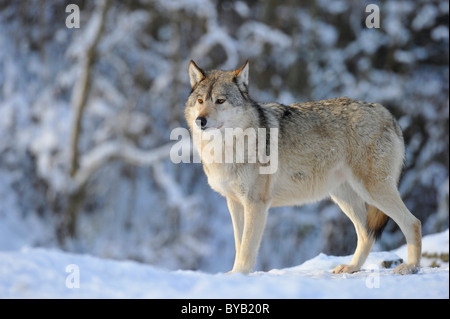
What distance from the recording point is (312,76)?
480 inches

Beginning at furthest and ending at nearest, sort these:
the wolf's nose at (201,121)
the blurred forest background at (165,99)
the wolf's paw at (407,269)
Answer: the blurred forest background at (165,99), the wolf's nose at (201,121), the wolf's paw at (407,269)

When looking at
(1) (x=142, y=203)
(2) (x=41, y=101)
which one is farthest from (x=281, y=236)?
(2) (x=41, y=101)

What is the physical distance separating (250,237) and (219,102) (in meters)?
1.14

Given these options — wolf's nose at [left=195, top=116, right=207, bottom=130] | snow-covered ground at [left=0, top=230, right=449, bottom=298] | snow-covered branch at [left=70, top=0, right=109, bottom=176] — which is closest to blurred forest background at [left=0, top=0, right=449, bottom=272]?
snow-covered branch at [left=70, top=0, right=109, bottom=176]

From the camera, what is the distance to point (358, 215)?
15.6 feet

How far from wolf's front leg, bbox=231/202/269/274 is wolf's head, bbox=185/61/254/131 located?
2.35ft

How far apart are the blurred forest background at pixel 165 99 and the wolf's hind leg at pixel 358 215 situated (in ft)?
20.9

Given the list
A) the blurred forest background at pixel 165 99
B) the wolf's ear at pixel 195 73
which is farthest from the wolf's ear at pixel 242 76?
the blurred forest background at pixel 165 99

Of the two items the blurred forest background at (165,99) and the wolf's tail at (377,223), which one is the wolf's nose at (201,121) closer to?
the wolf's tail at (377,223)

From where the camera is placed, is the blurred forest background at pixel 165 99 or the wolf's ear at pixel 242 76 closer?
the wolf's ear at pixel 242 76

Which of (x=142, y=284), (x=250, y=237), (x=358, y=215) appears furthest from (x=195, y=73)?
(x=142, y=284)

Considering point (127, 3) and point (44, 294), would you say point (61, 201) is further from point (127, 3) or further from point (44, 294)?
point (44, 294)

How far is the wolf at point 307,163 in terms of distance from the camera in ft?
14.0
